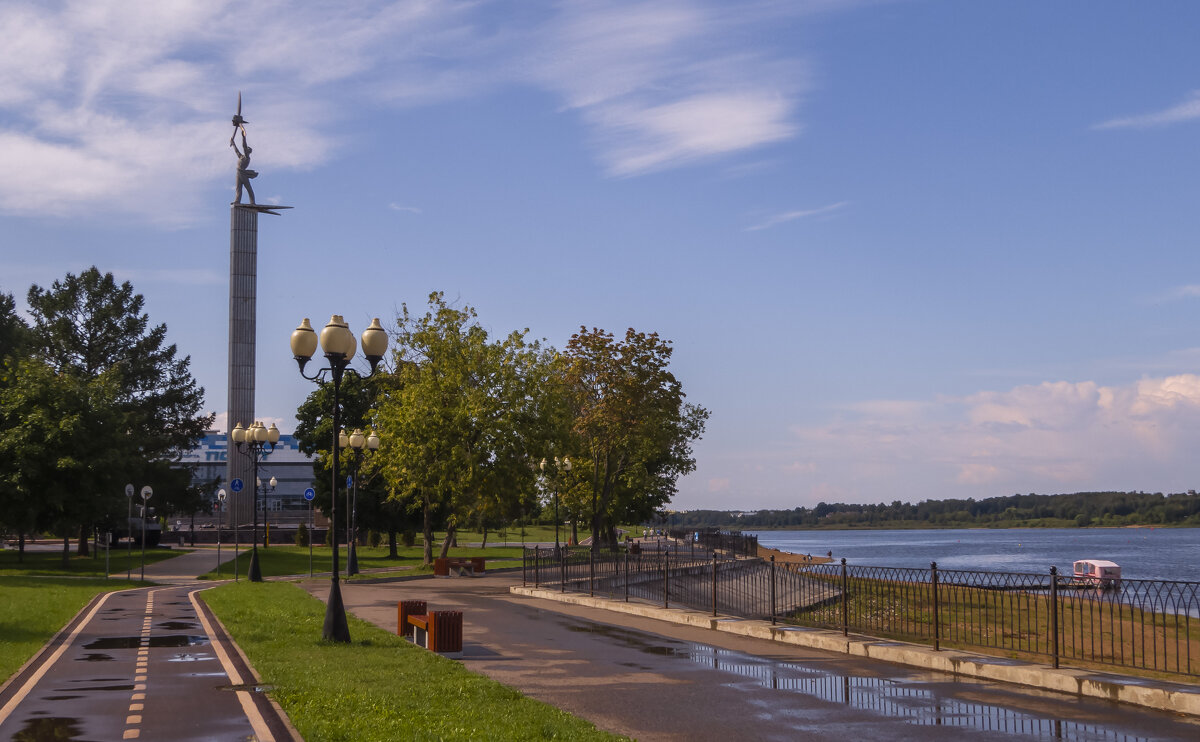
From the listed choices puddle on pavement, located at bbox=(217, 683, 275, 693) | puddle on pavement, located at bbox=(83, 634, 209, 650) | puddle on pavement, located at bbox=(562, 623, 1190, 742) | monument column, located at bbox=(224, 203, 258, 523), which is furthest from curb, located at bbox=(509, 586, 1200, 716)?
monument column, located at bbox=(224, 203, 258, 523)

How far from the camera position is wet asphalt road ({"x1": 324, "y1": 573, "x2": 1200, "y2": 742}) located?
9.84 m

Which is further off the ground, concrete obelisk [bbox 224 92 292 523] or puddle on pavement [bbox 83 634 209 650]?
concrete obelisk [bbox 224 92 292 523]

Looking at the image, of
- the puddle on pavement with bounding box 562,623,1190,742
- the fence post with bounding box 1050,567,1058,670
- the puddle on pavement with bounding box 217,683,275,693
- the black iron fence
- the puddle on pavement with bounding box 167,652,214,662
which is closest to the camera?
the puddle on pavement with bounding box 562,623,1190,742

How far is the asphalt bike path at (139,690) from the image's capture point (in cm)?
983

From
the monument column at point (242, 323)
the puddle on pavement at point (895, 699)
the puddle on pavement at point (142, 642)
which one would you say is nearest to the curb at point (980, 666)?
the puddle on pavement at point (895, 699)

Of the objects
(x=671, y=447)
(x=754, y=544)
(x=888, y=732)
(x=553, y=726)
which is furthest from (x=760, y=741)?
(x=754, y=544)

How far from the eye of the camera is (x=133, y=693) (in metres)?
12.0

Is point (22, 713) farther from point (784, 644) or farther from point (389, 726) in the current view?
point (784, 644)

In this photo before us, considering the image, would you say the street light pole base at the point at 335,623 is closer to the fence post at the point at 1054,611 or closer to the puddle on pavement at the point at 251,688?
the puddle on pavement at the point at 251,688

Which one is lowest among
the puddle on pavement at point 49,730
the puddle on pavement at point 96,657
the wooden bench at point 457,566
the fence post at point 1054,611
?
the wooden bench at point 457,566

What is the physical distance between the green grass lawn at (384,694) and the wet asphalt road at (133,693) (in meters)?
0.68

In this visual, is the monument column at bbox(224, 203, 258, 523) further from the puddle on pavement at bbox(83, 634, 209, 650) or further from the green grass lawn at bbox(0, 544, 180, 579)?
the puddle on pavement at bbox(83, 634, 209, 650)

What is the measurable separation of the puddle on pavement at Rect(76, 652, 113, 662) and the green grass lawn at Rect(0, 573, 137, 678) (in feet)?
2.58

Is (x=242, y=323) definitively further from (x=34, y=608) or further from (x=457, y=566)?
(x=34, y=608)
